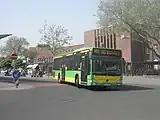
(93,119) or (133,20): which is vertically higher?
(133,20)

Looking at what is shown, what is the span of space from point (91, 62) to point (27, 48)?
3592 inches

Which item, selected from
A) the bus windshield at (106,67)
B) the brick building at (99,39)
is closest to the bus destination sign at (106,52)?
the bus windshield at (106,67)

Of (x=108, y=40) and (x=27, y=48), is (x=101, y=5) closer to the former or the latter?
(x=108, y=40)

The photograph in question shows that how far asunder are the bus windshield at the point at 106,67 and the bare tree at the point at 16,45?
87820 millimetres

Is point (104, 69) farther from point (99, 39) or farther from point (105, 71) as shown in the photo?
point (99, 39)

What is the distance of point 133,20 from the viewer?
4612 cm

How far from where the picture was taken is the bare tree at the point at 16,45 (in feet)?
368

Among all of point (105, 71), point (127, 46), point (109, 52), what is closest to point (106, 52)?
point (109, 52)

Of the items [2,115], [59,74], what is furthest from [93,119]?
[59,74]

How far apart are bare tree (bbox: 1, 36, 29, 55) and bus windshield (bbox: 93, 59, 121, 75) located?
87820 millimetres

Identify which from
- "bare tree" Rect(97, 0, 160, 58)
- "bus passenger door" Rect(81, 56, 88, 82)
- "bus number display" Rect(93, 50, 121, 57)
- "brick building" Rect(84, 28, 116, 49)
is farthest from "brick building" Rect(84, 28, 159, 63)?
"bus number display" Rect(93, 50, 121, 57)

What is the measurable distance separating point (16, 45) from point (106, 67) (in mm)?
88434

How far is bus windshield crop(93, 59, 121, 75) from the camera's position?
1037 inches

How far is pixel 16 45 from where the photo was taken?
112m
